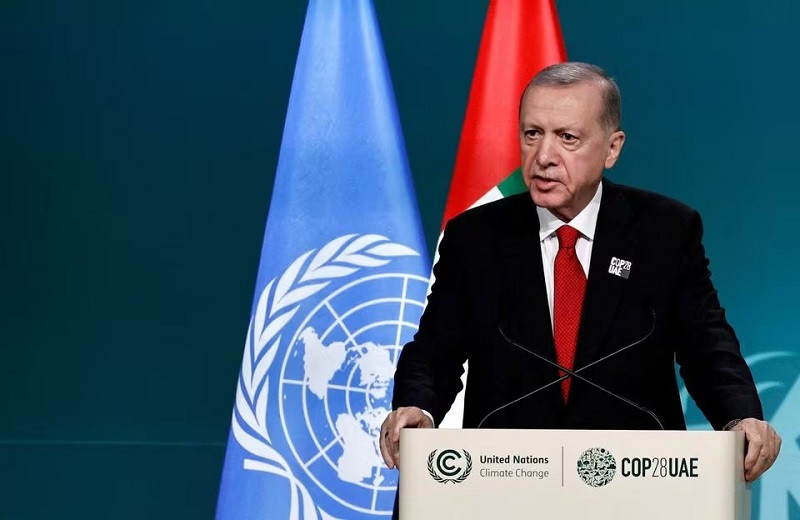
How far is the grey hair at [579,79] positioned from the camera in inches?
79.7

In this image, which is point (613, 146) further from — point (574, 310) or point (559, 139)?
point (574, 310)

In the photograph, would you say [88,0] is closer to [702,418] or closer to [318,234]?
[318,234]

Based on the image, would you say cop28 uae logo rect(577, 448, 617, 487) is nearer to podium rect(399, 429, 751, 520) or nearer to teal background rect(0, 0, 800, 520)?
podium rect(399, 429, 751, 520)

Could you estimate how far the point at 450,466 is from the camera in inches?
65.7

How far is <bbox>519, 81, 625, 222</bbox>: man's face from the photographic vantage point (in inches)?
79.4

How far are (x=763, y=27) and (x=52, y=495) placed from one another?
2.64m

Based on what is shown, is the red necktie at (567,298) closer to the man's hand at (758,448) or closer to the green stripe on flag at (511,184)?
the man's hand at (758,448)

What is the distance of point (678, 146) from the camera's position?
3793 mm

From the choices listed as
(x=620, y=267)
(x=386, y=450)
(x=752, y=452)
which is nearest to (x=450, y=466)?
(x=386, y=450)

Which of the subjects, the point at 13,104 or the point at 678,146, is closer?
the point at 678,146

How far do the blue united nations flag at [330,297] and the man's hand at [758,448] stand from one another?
160cm

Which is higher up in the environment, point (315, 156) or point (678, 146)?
point (678, 146)

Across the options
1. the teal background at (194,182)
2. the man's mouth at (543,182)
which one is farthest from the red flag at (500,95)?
the man's mouth at (543,182)

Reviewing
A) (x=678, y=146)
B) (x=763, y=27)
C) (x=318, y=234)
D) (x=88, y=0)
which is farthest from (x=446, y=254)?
(x=88, y=0)
